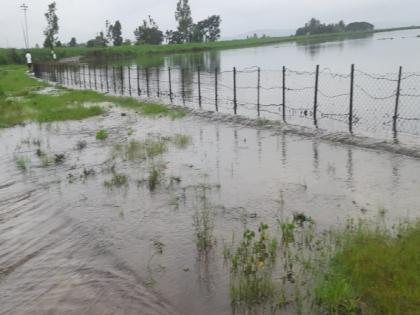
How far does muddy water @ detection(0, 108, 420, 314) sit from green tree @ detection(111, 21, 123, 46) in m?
104

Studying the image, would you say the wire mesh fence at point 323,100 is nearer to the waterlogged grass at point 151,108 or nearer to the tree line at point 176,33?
the waterlogged grass at point 151,108

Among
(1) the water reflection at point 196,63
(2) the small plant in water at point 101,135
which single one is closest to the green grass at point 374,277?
(2) the small plant in water at point 101,135

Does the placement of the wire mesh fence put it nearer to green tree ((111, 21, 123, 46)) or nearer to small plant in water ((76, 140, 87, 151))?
small plant in water ((76, 140, 87, 151))

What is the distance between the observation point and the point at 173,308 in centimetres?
564

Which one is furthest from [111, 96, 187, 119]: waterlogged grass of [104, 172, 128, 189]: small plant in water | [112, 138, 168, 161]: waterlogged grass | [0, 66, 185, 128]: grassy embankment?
[104, 172, 128, 189]: small plant in water

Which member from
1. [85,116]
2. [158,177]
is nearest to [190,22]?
[85,116]

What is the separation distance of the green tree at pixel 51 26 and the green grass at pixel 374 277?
275ft

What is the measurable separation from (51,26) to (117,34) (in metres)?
32.8

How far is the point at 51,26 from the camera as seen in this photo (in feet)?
273

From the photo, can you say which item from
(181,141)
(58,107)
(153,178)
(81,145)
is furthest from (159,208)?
(58,107)

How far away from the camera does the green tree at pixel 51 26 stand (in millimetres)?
81375

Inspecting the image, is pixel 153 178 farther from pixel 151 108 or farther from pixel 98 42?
pixel 98 42

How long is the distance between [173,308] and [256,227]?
2620 mm

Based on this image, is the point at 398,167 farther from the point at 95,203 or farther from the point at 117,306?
the point at 117,306
